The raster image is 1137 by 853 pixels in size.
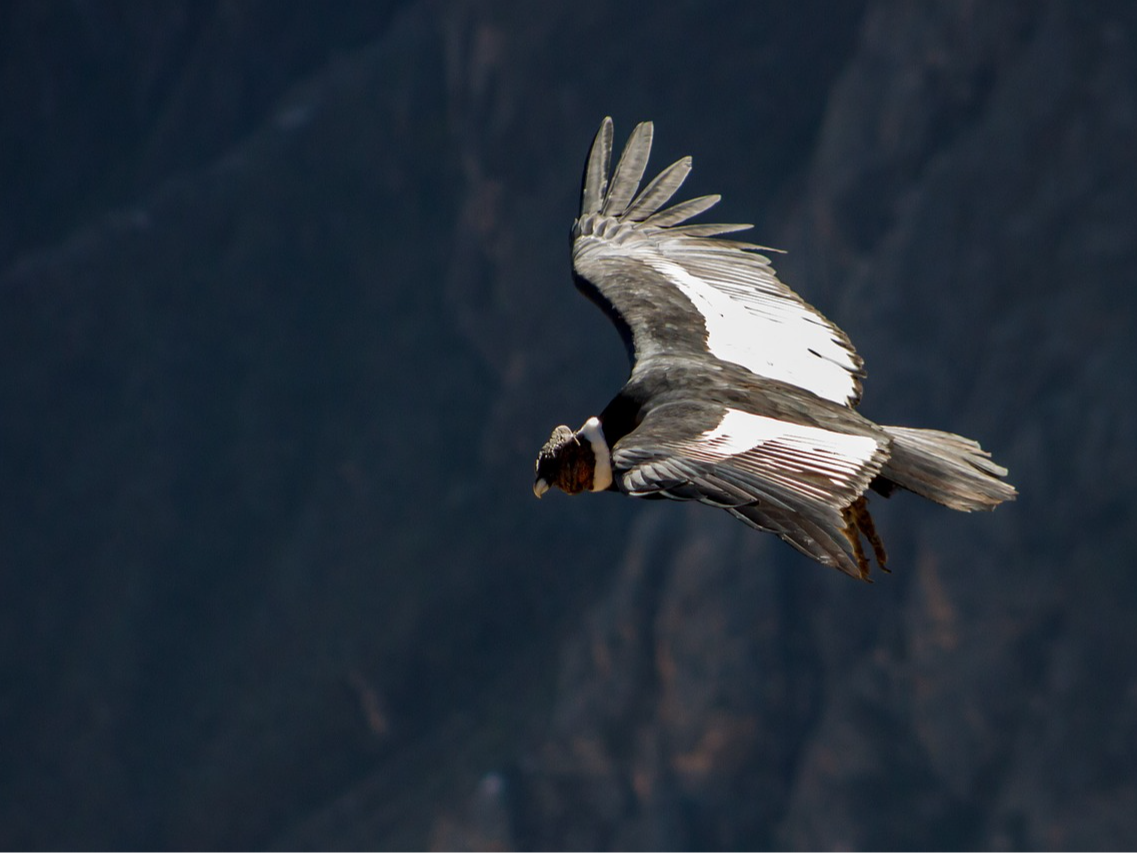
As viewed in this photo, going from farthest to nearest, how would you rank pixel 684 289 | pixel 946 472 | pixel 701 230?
pixel 701 230, pixel 684 289, pixel 946 472

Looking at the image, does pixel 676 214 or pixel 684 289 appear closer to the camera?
pixel 684 289

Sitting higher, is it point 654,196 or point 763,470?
point 654,196

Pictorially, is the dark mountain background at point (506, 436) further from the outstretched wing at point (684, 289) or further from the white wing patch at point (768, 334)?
the white wing patch at point (768, 334)

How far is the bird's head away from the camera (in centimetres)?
1040

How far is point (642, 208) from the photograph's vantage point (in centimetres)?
1402

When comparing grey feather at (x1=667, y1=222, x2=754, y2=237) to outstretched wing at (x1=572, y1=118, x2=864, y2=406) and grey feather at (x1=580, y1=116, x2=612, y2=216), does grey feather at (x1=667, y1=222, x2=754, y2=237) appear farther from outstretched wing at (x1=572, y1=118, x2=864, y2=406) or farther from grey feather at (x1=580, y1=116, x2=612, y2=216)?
grey feather at (x1=580, y1=116, x2=612, y2=216)

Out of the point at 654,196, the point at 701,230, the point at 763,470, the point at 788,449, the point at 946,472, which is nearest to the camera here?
the point at 763,470

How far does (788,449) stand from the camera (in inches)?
353

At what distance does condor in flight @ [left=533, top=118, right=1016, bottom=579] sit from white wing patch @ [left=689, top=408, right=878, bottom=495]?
14 millimetres

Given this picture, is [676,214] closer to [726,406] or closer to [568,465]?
[568,465]

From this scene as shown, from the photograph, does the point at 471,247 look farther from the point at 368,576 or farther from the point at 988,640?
the point at 988,640

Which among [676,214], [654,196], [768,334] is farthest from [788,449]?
[654,196]

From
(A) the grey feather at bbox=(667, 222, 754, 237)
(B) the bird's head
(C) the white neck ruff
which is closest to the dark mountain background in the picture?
(A) the grey feather at bbox=(667, 222, 754, 237)

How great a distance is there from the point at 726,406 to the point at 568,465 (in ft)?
3.50
